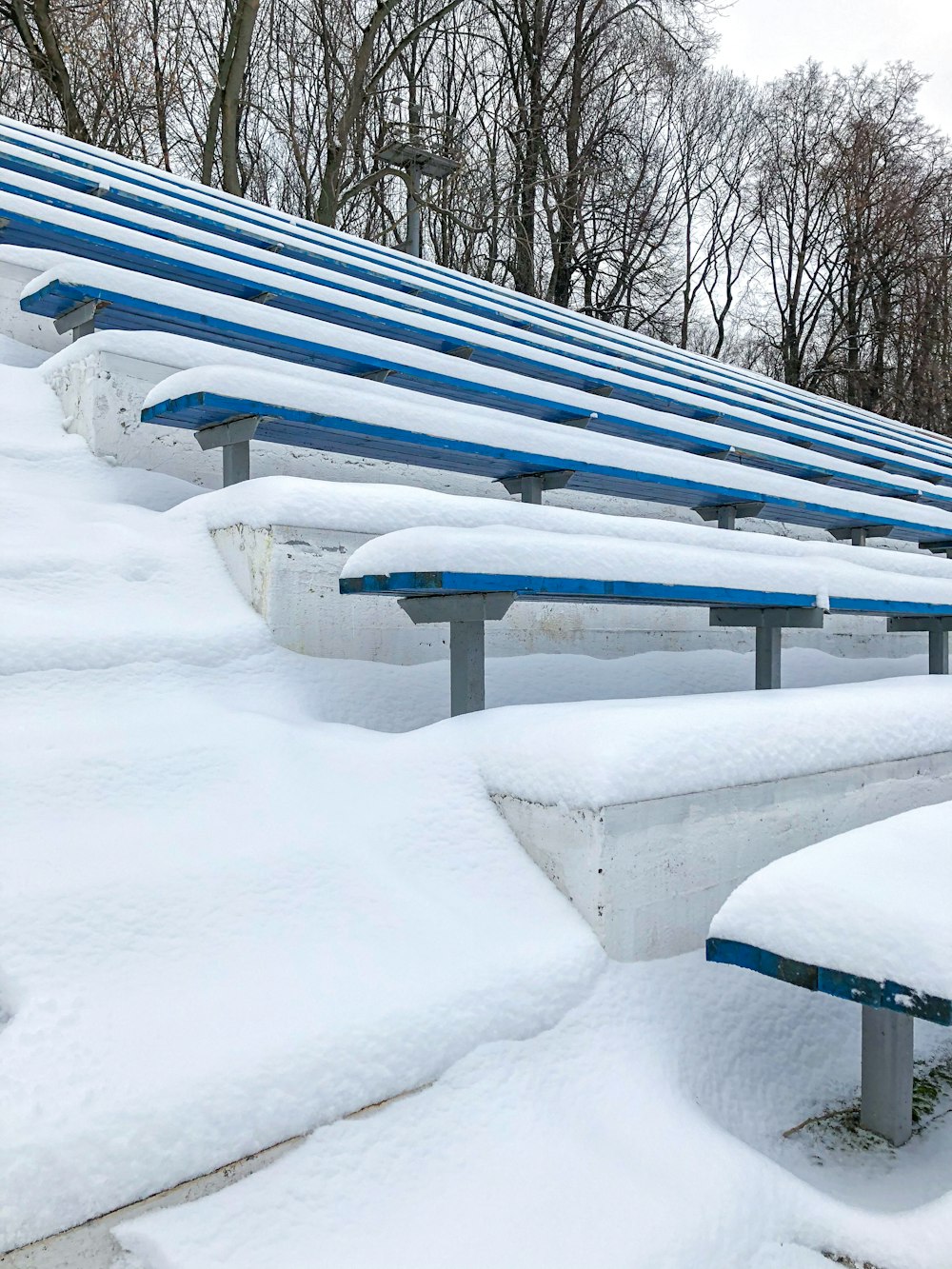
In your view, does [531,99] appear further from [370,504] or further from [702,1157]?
[702,1157]

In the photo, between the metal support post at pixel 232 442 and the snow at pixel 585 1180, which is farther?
the metal support post at pixel 232 442

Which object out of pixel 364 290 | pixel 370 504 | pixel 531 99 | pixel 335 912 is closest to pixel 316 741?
pixel 335 912

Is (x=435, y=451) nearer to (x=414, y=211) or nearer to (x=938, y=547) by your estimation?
(x=938, y=547)

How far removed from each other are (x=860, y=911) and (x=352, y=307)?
2.70 metres

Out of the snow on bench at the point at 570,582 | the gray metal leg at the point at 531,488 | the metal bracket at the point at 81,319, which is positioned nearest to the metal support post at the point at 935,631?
the snow on bench at the point at 570,582

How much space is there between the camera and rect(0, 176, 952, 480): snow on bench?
2508 millimetres

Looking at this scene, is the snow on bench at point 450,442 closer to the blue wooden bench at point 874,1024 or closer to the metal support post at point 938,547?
the metal support post at point 938,547

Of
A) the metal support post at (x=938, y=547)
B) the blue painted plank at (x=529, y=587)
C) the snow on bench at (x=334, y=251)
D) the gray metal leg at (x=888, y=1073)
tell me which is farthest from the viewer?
the snow on bench at (x=334, y=251)

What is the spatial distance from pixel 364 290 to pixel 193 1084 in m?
3.39

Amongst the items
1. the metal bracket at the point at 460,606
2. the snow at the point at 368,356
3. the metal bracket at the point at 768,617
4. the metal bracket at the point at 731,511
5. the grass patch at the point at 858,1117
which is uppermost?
the snow at the point at 368,356

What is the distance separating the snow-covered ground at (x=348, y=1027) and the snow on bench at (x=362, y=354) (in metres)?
0.96

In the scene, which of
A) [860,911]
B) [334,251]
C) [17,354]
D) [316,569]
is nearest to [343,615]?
[316,569]

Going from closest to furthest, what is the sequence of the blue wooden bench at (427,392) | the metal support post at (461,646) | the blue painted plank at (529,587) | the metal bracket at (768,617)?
the blue painted plank at (529,587)
the metal support post at (461,646)
the metal bracket at (768,617)
the blue wooden bench at (427,392)

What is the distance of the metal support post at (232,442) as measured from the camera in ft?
5.38
